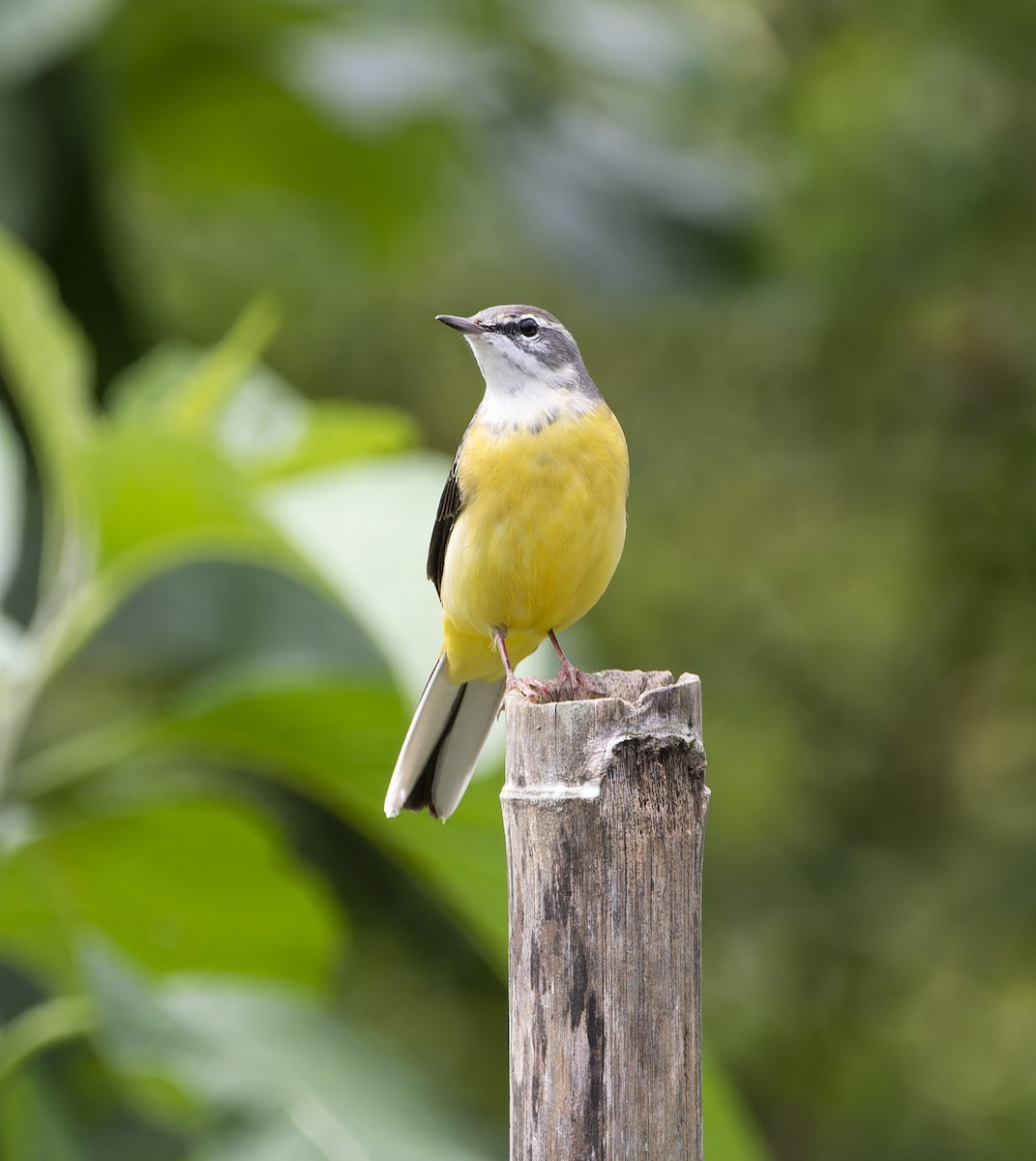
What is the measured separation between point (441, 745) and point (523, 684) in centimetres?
46

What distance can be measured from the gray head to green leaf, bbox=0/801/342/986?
176 centimetres

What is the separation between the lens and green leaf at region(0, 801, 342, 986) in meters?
4.61

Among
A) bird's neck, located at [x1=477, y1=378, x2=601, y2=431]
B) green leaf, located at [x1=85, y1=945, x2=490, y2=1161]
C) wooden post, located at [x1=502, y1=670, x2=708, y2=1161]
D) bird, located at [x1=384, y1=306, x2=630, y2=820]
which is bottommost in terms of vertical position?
wooden post, located at [x1=502, y1=670, x2=708, y2=1161]

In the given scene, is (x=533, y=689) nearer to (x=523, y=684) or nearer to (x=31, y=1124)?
(x=523, y=684)

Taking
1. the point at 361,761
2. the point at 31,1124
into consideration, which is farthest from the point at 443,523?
the point at 31,1124

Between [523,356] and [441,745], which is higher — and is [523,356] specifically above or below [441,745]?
above

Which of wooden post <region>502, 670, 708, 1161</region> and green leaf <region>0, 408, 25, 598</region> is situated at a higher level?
green leaf <region>0, 408, 25, 598</region>

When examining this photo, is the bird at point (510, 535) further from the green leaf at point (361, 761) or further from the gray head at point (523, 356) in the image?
the green leaf at point (361, 761)

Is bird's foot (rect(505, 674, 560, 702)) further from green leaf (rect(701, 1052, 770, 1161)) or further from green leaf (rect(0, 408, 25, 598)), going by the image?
green leaf (rect(0, 408, 25, 598))

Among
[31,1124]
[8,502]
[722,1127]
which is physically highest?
[8,502]

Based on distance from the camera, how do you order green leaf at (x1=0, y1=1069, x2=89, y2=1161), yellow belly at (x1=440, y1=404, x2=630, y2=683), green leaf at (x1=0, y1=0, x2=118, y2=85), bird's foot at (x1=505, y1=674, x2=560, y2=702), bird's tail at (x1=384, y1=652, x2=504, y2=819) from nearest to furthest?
bird's foot at (x1=505, y1=674, x2=560, y2=702)
yellow belly at (x1=440, y1=404, x2=630, y2=683)
bird's tail at (x1=384, y1=652, x2=504, y2=819)
green leaf at (x1=0, y1=1069, x2=89, y2=1161)
green leaf at (x1=0, y1=0, x2=118, y2=85)

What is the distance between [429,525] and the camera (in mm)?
4031

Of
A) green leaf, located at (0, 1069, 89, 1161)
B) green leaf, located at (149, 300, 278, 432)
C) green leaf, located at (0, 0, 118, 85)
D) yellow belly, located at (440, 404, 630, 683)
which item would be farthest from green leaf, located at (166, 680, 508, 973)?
green leaf, located at (0, 0, 118, 85)

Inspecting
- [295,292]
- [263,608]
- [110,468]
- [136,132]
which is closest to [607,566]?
[110,468]
